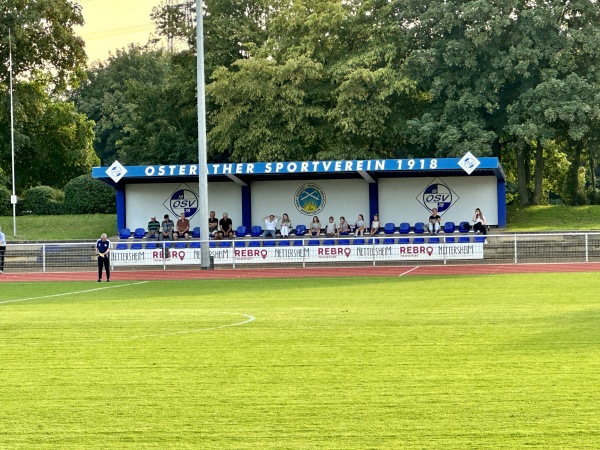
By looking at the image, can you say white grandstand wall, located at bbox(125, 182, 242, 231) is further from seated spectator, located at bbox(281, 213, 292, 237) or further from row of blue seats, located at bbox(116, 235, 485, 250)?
row of blue seats, located at bbox(116, 235, 485, 250)

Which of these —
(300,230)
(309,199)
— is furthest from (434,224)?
(309,199)

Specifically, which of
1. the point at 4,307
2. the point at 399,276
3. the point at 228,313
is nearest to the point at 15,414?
the point at 228,313

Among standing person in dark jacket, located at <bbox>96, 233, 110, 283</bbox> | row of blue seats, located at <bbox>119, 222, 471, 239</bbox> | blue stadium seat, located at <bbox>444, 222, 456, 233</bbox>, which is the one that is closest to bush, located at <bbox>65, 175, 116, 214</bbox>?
row of blue seats, located at <bbox>119, 222, 471, 239</bbox>

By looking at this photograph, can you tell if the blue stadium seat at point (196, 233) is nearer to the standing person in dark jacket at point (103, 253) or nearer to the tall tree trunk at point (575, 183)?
the standing person in dark jacket at point (103, 253)

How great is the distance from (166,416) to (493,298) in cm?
1264

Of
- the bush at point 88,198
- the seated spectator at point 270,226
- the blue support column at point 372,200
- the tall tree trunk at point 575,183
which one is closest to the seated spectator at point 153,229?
the seated spectator at point 270,226

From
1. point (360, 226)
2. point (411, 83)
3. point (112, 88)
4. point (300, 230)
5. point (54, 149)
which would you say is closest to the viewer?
point (360, 226)

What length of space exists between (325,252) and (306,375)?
2392 cm

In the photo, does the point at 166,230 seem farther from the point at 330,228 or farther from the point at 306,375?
the point at 306,375

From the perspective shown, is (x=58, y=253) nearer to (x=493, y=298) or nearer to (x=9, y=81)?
(x=493, y=298)

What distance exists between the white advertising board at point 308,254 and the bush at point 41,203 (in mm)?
22187

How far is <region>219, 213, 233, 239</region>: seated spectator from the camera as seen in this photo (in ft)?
131

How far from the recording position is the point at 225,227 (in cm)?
3994

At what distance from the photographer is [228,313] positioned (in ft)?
60.1
